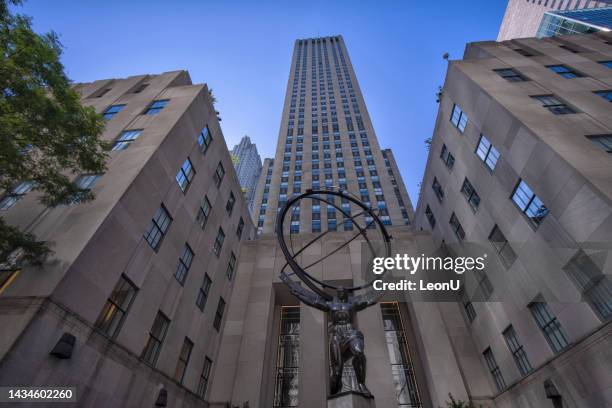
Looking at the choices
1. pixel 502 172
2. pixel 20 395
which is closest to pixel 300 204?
pixel 502 172

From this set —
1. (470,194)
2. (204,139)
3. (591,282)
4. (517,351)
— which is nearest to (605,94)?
(470,194)

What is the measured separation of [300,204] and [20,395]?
43.8 metres

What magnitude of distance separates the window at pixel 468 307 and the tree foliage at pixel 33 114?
22.9 m

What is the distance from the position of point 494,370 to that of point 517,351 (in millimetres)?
3023

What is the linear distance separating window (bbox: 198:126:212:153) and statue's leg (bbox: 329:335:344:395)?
16006mm

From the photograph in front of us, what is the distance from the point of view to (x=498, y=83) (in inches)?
734

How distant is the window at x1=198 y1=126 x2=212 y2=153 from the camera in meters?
20.4

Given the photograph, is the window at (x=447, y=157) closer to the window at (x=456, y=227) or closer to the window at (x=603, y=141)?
the window at (x=456, y=227)

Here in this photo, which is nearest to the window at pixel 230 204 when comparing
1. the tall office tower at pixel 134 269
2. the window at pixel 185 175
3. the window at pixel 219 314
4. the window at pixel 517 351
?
the tall office tower at pixel 134 269

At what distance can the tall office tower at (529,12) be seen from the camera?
8875 cm

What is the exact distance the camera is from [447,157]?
22.9 metres

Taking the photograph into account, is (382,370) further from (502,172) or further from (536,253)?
(502,172)

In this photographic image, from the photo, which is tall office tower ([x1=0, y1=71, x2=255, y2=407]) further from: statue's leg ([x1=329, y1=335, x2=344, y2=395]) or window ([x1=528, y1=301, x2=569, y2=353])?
window ([x1=528, y1=301, x2=569, y2=353])

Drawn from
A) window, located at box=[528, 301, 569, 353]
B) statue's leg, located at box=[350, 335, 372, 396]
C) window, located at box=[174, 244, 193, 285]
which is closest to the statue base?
statue's leg, located at box=[350, 335, 372, 396]
